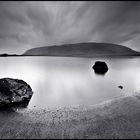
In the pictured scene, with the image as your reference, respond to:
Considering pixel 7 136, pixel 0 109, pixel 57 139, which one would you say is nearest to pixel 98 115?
pixel 57 139

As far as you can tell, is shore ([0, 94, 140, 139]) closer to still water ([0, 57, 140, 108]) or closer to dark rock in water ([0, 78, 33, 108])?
dark rock in water ([0, 78, 33, 108])

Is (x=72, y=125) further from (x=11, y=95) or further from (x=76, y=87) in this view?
(x=76, y=87)

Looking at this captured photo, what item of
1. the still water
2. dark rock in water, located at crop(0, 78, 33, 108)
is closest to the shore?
dark rock in water, located at crop(0, 78, 33, 108)

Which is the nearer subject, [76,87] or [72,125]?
[72,125]

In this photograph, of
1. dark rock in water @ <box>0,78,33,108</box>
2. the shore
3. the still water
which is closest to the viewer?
the shore

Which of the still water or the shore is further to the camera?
the still water

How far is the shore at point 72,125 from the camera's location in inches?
169

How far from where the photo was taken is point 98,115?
19.7 ft

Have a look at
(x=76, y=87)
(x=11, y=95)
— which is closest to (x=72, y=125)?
(x=11, y=95)

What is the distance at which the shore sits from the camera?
169 inches

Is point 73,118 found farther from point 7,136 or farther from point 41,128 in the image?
point 7,136

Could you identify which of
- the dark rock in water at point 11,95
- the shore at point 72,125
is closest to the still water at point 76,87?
the dark rock in water at point 11,95

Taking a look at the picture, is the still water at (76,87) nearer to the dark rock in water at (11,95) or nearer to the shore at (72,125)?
the dark rock in water at (11,95)

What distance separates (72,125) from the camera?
5016mm
